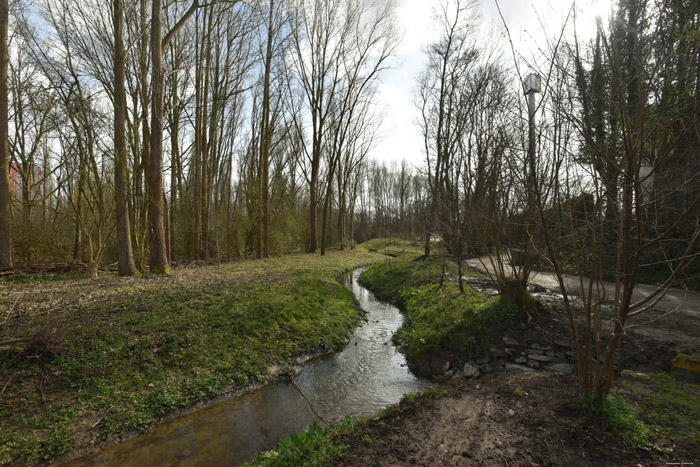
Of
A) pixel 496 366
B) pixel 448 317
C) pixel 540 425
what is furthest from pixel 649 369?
pixel 448 317

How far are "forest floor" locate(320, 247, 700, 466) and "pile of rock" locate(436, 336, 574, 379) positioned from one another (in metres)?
0.54

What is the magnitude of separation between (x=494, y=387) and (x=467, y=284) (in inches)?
213

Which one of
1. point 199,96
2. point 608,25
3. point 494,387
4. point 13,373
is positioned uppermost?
point 199,96

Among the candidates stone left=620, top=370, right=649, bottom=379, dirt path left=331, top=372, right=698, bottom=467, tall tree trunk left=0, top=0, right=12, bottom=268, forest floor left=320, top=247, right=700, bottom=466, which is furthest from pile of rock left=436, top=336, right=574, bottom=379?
tall tree trunk left=0, top=0, right=12, bottom=268

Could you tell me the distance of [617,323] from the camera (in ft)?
9.16

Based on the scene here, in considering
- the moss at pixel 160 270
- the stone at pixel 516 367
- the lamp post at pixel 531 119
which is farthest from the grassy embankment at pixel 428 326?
the moss at pixel 160 270

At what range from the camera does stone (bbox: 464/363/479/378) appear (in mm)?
5383

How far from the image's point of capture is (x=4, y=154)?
908 cm

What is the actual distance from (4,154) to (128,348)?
8447 millimetres

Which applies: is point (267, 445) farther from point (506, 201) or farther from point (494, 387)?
point (506, 201)

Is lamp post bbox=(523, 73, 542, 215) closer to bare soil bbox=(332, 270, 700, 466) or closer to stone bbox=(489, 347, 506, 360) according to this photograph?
bare soil bbox=(332, 270, 700, 466)

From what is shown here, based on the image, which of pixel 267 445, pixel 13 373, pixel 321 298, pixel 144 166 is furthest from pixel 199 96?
pixel 267 445

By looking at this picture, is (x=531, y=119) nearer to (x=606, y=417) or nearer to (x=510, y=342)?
(x=606, y=417)

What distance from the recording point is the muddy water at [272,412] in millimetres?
3693
